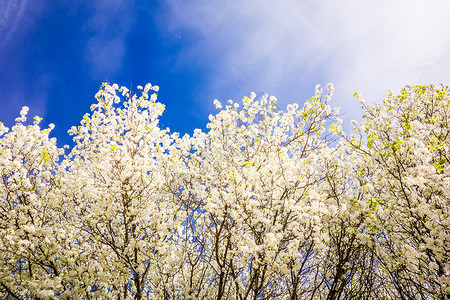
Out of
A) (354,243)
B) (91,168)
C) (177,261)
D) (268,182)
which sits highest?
(91,168)

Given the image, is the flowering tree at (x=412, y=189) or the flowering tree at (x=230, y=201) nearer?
the flowering tree at (x=412, y=189)

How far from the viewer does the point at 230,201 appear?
652cm

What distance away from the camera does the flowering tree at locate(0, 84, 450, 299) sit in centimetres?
638

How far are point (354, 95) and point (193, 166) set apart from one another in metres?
7.68

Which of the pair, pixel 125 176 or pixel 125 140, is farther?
pixel 125 140

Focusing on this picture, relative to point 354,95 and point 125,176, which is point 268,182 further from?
point 354,95

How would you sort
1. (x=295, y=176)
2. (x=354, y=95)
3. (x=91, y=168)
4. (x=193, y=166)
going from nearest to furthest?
(x=295, y=176), (x=91, y=168), (x=193, y=166), (x=354, y=95)

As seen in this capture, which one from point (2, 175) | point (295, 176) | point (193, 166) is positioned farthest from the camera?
point (193, 166)

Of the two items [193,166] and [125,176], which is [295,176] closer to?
[193,166]

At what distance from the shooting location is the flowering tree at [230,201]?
6383 millimetres

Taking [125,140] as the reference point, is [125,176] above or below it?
below

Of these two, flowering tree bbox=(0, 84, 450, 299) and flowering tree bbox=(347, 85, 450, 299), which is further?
flowering tree bbox=(0, 84, 450, 299)

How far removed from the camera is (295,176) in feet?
24.8

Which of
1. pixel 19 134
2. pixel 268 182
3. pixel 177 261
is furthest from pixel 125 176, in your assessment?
pixel 268 182
